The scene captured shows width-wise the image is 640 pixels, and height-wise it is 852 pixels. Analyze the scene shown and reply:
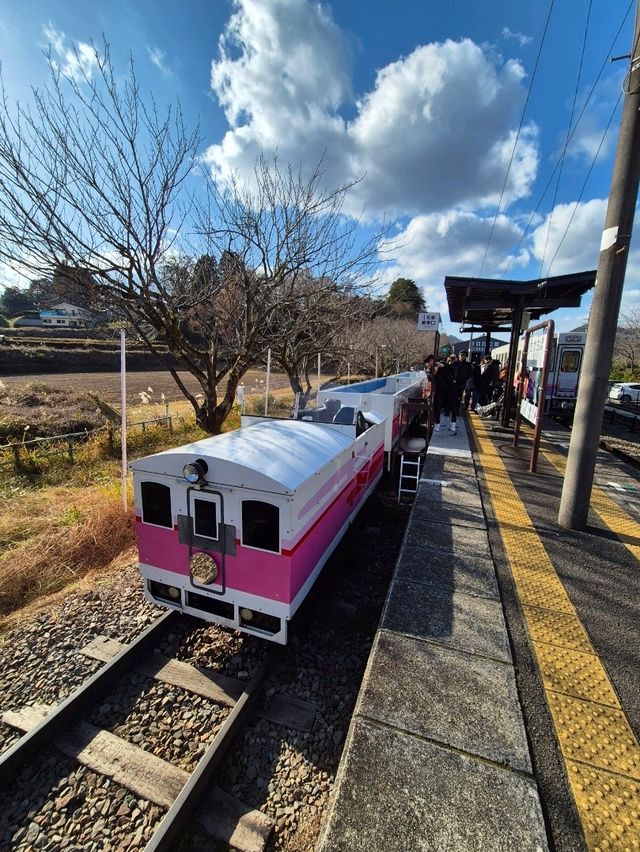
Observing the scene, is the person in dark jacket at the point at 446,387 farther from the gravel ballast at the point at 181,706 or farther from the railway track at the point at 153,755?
the railway track at the point at 153,755

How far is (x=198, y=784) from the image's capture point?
2412 millimetres

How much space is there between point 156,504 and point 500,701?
3208mm

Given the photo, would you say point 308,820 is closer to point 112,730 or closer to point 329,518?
point 112,730

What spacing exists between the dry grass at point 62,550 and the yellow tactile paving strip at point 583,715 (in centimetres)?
526

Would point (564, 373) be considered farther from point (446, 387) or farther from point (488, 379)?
point (446, 387)

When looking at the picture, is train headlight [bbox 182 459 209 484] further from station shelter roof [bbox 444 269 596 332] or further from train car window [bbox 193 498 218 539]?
station shelter roof [bbox 444 269 596 332]

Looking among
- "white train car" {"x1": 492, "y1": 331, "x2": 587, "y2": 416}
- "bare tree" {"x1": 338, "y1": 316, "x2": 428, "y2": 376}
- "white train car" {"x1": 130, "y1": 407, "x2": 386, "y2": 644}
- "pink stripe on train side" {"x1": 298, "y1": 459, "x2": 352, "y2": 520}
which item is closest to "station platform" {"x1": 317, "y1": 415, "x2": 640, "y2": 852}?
"white train car" {"x1": 130, "y1": 407, "x2": 386, "y2": 644}

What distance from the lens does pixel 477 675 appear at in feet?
9.17

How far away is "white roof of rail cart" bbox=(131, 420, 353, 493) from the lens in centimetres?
312

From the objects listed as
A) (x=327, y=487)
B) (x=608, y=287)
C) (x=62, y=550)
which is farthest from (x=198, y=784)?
(x=608, y=287)

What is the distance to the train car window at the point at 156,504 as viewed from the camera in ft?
11.6

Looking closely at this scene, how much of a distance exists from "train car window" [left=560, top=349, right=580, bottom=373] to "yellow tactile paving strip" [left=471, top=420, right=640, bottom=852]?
13.4 m

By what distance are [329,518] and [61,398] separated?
15.7 meters

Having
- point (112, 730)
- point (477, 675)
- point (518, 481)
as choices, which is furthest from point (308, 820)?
point (518, 481)
